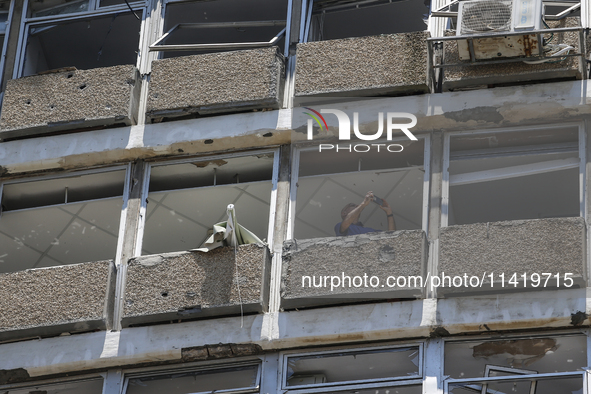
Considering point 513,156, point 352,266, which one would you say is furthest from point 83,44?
point 513,156

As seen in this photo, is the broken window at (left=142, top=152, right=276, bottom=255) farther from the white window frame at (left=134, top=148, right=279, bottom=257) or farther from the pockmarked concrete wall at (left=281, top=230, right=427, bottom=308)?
the pockmarked concrete wall at (left=281, top=230, right=427, bottom=308)

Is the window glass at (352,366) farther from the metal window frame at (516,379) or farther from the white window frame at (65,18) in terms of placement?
the white window frame at (65,18)

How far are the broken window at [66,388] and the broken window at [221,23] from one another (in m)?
4.14

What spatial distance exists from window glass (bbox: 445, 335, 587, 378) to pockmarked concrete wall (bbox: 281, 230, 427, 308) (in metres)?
0.76

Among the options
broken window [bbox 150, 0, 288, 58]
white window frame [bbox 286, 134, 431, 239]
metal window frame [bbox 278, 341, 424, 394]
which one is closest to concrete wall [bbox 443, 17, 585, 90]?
white window frame [bbox 286, 134, 431, 239]

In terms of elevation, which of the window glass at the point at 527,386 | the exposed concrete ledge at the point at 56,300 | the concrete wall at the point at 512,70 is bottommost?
the window glass at the point at 527,386

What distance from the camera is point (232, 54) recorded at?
1361 cm

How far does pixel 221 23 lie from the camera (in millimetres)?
14523

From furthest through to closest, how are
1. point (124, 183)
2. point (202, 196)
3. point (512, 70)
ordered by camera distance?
1. point (202, 196)
2. point (124, 183)
3. point (512, 70)

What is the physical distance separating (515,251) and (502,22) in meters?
2.40

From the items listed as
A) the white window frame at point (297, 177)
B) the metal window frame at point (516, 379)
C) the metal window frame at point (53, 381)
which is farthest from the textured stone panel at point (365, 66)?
the metal window frame at point (53, 381)

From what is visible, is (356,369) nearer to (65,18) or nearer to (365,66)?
(365,66)

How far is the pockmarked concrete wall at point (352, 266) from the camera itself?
38.8 feet

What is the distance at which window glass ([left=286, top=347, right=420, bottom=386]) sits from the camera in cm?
1177
